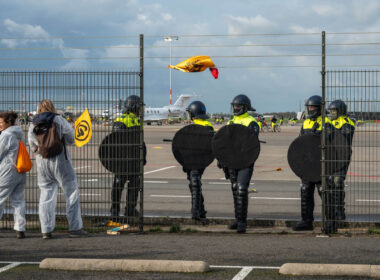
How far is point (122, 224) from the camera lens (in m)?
9.22

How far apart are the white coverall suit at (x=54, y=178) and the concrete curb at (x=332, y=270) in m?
3.40

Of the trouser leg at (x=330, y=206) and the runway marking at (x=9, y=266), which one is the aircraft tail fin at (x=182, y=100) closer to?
the trouser leg at (x=330, y=206)

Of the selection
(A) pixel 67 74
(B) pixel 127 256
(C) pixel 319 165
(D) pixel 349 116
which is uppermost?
(A) pixel 67 74

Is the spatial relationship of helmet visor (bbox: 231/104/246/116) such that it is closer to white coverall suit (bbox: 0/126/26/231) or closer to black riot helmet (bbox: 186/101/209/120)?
black riot helmet (bbox: 186/101/209/120)

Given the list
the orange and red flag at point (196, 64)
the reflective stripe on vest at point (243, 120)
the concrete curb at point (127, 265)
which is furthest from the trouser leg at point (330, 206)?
the orange and red flag at point (196, 64)

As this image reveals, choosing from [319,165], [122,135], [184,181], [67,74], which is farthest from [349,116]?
[184,181]

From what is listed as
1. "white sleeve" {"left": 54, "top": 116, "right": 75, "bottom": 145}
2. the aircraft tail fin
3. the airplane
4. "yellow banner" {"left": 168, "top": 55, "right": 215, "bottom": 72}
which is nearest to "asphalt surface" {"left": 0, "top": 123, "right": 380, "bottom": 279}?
"white sleeve" {"left": 54, "top": 116, "right": 75, "bottom": 145}

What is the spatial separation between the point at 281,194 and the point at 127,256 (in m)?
6.99

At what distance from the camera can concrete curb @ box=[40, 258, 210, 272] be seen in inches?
252

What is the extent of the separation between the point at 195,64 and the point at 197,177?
225 inches

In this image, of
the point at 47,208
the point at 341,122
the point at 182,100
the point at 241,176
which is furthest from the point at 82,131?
the point at 182,100

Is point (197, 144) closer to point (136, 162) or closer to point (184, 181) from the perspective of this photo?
point (136, 162)

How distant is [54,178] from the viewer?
8.52 m

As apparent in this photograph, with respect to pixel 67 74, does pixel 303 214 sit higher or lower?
lower
